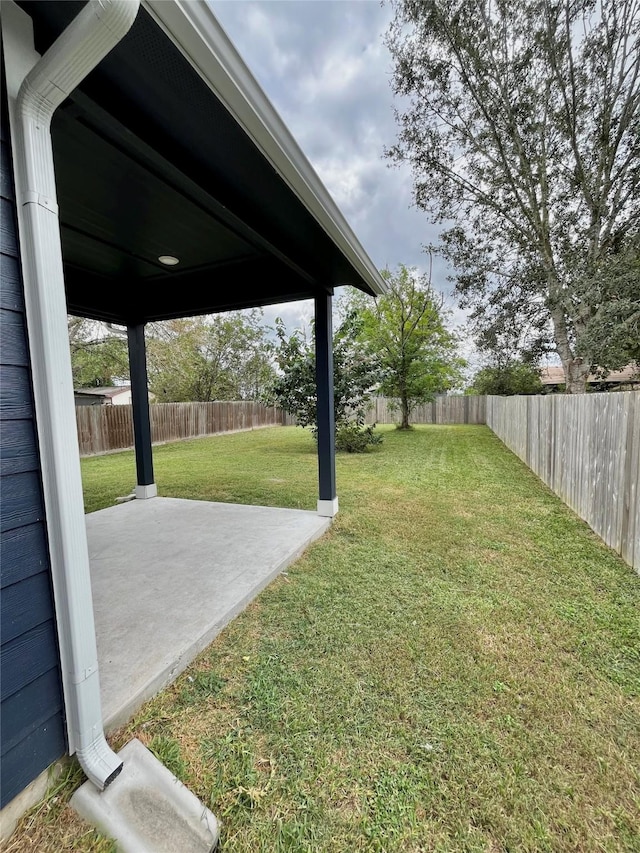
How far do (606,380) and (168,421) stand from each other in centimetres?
1732

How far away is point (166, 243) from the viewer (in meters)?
2.83

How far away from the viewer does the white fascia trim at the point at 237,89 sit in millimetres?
1151

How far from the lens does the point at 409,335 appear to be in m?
13.4

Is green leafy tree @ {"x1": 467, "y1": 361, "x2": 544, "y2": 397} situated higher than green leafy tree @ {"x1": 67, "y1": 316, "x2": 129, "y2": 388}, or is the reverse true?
green leafy tree @ {"x1": 67, "y1": 316, "x2": 129, "y2": 388}

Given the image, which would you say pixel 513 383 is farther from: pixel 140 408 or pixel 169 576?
pixel 169 576

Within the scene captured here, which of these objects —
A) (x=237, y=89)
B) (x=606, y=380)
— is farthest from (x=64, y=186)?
(x=606, y=380)

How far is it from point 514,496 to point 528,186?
8.51 m

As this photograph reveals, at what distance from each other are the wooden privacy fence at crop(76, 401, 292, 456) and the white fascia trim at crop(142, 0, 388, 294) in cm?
684

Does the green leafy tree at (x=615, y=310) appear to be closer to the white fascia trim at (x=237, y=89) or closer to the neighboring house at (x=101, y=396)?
the white fascia trim at (x=237, y=89)

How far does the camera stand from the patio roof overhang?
4.21ft

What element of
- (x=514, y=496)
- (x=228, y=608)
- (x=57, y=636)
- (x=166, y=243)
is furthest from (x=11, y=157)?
(x=514, y=496)

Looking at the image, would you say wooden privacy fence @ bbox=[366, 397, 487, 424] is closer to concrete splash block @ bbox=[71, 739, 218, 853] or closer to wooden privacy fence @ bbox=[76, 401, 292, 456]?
wooden privacy fence @ bbox=[76, 401, 292, 456]

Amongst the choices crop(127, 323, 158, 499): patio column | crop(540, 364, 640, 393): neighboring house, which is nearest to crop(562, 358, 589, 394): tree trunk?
crop(540, 364, 640, 393): neighboring house

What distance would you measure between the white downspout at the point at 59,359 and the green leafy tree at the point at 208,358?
12.5 metres
